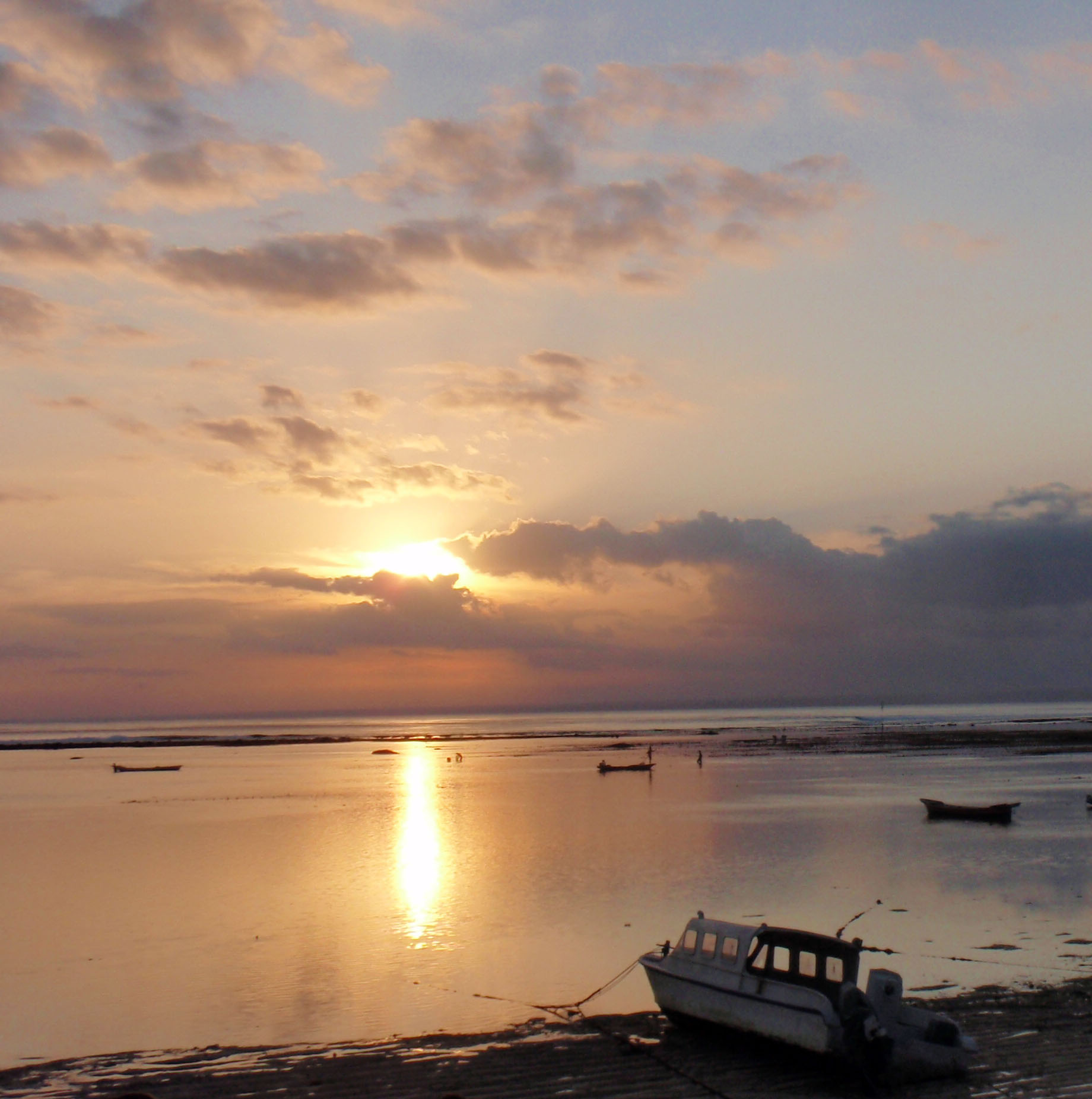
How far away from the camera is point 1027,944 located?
2769cm

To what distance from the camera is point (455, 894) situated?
122 ft

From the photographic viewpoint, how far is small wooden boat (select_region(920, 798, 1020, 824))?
52938 mm

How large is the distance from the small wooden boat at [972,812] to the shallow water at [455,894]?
1624 millimetres

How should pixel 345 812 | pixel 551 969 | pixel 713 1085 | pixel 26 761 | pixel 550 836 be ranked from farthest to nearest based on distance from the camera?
pixel 26 761 → pixel 345 812 → pixel 550 836 → pixel 551 969 → pixel 713 1085

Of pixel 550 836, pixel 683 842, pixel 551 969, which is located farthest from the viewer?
pixel 550 836

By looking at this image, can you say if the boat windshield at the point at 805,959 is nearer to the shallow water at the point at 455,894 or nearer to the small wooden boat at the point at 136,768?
the shallow water at the point at 455,894

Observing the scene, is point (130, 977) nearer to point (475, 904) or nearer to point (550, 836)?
point (475, 904)

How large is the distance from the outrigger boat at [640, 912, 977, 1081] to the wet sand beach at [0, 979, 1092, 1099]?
388 millimetres

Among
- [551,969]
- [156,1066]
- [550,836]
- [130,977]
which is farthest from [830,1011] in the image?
[550,836]

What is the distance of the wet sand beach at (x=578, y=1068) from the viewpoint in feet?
57.4

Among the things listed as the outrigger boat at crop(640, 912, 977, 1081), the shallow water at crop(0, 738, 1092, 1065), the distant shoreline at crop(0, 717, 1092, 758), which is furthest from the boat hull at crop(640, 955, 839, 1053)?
the distant shoreline at crop(0, 717, 1092, 758)

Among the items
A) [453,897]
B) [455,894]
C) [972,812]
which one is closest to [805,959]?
[453,897]

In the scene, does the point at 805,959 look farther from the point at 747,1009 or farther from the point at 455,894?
the point at 455,894

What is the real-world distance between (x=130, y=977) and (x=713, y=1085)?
16332 millimetres
